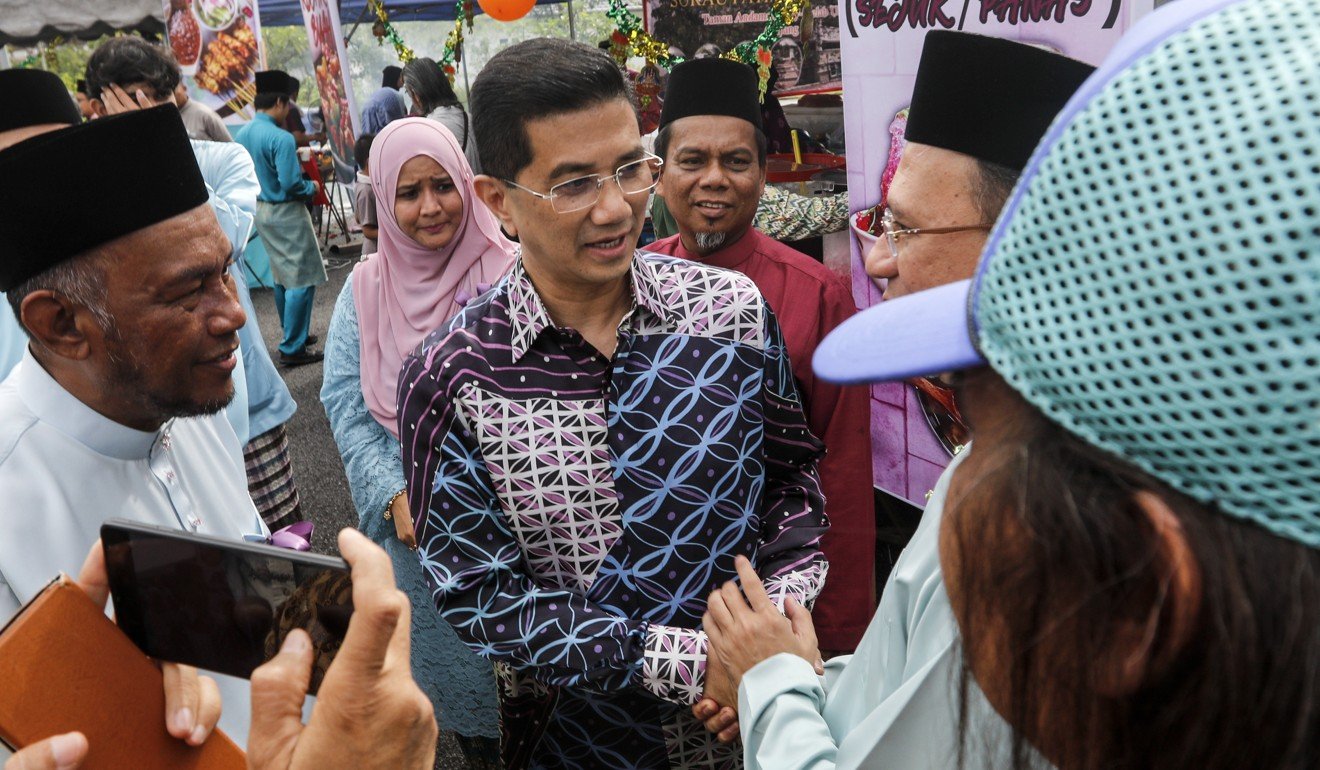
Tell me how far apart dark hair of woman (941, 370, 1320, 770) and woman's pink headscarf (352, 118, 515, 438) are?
7.25 ft

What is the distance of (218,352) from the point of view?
5.16 feet

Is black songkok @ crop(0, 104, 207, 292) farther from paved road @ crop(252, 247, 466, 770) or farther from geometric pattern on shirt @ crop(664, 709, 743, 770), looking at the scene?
paved road @ crop(252, 247, 466, 770)

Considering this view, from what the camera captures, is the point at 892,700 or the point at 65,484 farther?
the point at 65,484

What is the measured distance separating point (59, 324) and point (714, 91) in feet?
6.16

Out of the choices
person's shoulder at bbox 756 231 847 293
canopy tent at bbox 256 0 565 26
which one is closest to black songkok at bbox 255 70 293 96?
canopy tent at bbox 256 0 565 26

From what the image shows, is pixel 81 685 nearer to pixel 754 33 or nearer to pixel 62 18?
pixel 754 33

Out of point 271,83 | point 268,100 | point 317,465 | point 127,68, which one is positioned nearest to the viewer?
point 127,68

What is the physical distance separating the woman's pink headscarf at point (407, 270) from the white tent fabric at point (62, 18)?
9116 millimetres

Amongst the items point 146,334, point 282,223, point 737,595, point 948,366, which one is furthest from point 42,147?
point 282,223

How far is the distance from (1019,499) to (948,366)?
0.37 feet

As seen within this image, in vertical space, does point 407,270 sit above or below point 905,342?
below

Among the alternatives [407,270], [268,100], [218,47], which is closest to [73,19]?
[218,47]

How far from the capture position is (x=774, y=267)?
2455 millimetres

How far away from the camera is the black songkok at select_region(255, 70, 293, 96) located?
7.78 meters
